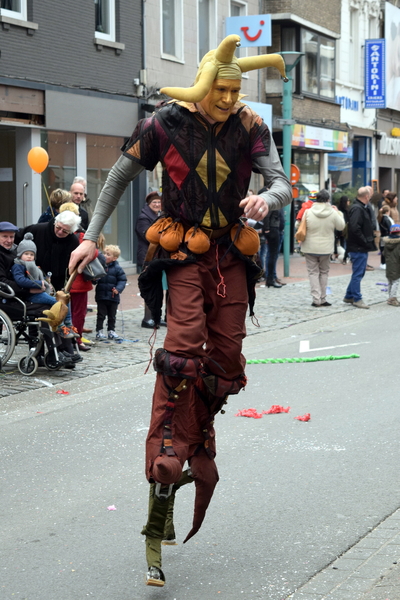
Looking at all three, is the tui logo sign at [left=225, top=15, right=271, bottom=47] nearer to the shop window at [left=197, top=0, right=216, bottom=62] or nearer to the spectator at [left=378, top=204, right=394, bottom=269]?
the shop window at [left=197, top=0, right=216, bottom=62]

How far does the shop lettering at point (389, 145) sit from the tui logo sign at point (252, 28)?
13909mm

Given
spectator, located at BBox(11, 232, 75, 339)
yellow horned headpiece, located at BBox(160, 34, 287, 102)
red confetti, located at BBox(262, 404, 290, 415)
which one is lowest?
red confetti, located at BBox(262, 404, 290, 415)

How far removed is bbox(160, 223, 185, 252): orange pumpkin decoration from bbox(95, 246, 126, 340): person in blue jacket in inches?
294

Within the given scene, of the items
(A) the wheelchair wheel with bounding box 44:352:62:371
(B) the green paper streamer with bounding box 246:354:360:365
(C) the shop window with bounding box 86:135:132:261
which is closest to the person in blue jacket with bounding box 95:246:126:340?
(B) the green paper streamer with bounding box 246:354:360:365

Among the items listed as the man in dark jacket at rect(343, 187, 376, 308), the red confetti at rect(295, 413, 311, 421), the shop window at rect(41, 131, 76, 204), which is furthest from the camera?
the shop window at rect(41, 131, 76, 204)

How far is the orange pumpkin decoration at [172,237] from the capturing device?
3.85 metres

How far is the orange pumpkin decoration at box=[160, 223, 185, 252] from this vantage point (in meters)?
3.85

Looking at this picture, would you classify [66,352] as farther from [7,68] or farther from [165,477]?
[7,68]

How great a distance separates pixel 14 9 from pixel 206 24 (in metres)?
7.74

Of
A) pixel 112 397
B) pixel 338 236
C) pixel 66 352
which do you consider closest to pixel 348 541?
pixel 112 397

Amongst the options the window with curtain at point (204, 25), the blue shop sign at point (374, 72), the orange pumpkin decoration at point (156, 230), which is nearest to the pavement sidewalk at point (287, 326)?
the orange pumpkin decoration at point (156, 230)

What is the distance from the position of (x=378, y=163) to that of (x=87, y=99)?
1988cm

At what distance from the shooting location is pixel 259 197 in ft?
12.0

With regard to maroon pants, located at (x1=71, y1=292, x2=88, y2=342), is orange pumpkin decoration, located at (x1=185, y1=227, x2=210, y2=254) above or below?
above
